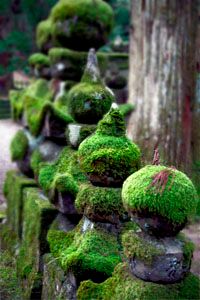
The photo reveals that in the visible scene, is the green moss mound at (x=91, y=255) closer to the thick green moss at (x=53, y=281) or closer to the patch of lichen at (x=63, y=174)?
the thick green moss at (x=53, y=281)

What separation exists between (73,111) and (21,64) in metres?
12.6

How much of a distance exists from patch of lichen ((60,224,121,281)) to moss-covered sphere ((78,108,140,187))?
37cm

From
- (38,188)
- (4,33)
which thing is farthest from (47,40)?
(4,33)

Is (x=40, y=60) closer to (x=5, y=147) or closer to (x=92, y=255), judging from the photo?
(x=5, y=147)

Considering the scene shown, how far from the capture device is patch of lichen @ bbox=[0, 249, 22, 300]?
4.95 metres

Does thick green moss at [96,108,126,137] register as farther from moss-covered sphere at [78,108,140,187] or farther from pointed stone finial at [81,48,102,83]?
pointed stone finial at [81,48,102,83]

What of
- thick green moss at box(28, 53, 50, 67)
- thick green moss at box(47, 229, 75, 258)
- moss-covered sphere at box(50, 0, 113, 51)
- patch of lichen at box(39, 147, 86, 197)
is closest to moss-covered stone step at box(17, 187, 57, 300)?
patch of lichen at box(39, 147, 86, 197)

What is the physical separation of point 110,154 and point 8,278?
2.19 m

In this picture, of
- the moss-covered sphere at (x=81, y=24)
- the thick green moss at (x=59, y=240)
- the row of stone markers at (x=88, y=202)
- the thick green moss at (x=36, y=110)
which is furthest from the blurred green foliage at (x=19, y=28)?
the thick green moss at (x=59, y=240)

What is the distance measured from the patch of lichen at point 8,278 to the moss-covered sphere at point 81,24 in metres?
2.90

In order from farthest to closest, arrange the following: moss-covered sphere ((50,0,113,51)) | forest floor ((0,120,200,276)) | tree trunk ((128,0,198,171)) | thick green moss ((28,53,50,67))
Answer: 1. thick green moss ((28,53,50,67))
2. tree trunk ((128,0,198,171))
3. moss-covered sphere ((50,0,113,51))
4. forest floor ((0,120,200,276))

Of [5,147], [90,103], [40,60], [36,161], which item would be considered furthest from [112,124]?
[5,147]

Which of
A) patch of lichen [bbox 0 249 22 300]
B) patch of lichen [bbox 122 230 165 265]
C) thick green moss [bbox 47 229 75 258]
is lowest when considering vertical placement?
patch of lichen [bbox 0 249 22 300]

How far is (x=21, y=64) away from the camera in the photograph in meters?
17.0
